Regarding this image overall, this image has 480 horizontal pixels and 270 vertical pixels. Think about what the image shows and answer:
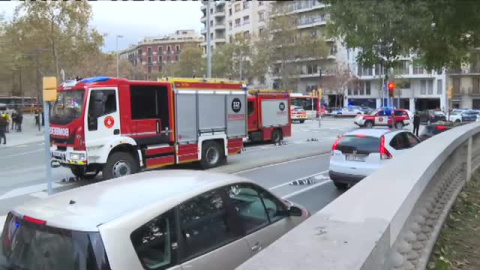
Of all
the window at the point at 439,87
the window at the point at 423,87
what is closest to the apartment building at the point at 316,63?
the window at the point at 423,87

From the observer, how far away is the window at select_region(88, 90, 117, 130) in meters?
12.4

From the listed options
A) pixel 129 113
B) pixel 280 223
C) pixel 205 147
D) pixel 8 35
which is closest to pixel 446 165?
pixel 280 223

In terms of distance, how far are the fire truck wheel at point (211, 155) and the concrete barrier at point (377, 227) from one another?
9.73m

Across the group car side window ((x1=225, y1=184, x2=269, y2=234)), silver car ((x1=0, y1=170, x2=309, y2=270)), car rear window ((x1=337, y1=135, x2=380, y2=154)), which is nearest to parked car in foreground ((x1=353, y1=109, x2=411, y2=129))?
car rear window ((x1=337, y1=135, x2=380, y2=154))

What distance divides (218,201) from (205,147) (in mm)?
11259

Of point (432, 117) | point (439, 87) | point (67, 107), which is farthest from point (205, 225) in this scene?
point (439, 87)

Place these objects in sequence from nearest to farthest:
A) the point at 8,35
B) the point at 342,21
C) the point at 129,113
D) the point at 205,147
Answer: the point at 342,21 → the point at 129,113 → the point at 205,147 → the point at 8,35

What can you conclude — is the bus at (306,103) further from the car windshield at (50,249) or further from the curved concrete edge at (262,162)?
the car windshield at (50,249)

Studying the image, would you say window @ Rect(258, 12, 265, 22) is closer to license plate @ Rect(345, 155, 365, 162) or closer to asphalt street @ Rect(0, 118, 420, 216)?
asphalt street @ Rect(0, 118, 420, 216)

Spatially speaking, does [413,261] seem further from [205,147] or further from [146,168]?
[205,147]

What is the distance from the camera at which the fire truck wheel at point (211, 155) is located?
1535 centimetres

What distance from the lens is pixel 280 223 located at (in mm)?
4883

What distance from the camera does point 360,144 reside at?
1112 cm

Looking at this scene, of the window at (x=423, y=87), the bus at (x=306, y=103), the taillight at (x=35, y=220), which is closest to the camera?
the taillight at (x=35, y=220)
